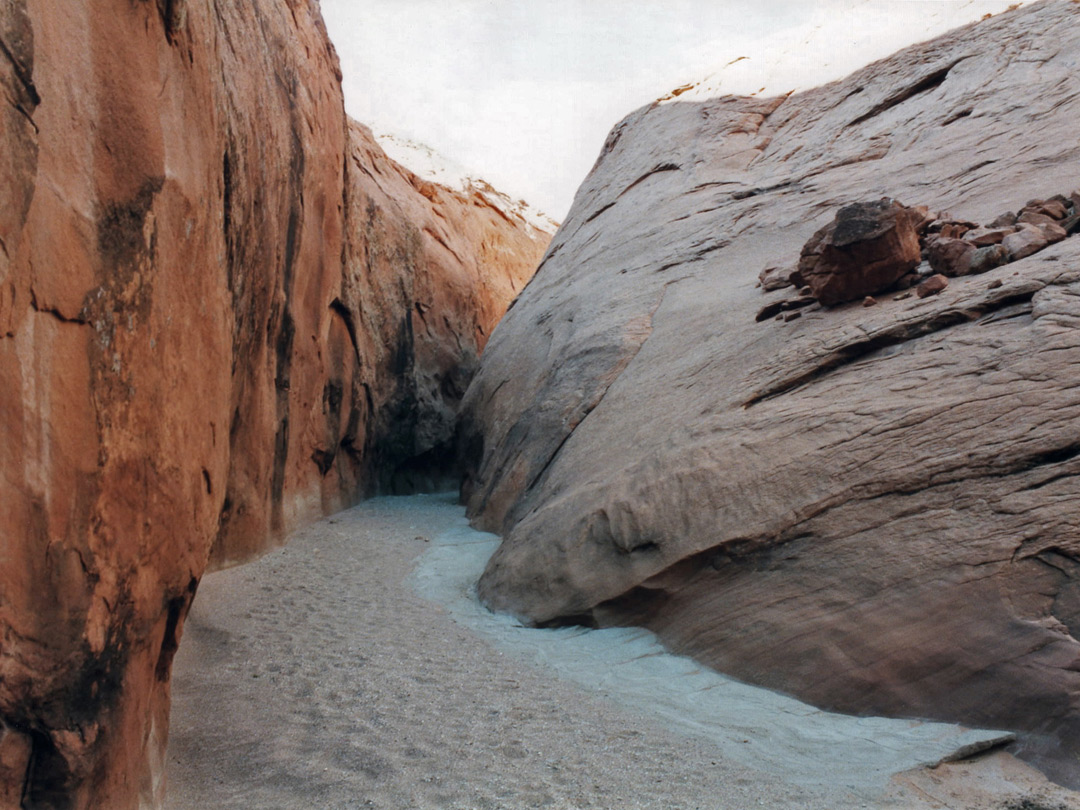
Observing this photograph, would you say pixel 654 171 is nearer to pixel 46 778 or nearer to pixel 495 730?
pixel 495 730

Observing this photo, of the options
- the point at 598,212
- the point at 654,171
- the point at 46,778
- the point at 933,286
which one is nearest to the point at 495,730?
the point at 46,778

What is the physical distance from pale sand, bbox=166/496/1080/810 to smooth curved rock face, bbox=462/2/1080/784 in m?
0.28

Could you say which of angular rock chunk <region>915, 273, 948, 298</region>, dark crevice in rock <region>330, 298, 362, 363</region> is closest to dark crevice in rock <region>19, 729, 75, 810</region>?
angular rock chunk <region>915, 273, 948, 298</region>

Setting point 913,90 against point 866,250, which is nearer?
point 866,250

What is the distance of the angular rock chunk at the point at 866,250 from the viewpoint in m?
5.52

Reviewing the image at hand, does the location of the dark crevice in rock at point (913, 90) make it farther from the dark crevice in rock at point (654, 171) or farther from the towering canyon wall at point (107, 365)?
the towering canyon wall at point (107, 365)

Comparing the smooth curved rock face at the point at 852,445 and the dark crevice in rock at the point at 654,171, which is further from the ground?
the dark crevice in rock at the point at 654,171

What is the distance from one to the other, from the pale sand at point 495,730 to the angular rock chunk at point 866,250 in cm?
281

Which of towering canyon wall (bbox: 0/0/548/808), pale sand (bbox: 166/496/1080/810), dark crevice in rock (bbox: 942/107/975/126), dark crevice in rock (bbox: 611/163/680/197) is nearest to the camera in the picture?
towering canyon wall (bbox: 0/0/548/808)

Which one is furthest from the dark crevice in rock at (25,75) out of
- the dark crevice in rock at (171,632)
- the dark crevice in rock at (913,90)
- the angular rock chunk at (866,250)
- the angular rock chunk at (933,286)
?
the dark crevice in rock at (913,90)

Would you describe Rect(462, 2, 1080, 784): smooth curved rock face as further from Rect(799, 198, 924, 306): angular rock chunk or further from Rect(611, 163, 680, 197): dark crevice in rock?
Rect(611, 163, 680, 197): dark crevice in rock

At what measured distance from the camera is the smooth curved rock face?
3723 mm

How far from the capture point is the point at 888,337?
5148mm

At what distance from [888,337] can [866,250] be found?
75cm
